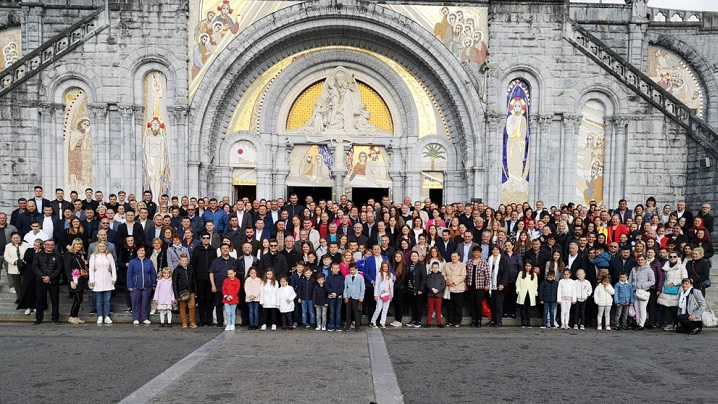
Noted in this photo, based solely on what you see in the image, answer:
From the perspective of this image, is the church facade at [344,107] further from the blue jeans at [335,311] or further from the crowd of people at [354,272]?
the blue jeans at [335,311]

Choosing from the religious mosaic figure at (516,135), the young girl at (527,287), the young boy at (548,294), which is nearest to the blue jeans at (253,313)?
the young girl at (527,287)

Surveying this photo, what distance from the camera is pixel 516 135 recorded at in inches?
732

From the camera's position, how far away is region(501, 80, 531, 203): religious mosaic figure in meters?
18.6

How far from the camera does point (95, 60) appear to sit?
17469 mm

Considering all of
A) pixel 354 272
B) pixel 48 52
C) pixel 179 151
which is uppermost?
pixel 48 52

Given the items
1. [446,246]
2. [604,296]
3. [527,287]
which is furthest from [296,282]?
[604,296]

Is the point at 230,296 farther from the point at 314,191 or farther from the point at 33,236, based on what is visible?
the point at 314,191

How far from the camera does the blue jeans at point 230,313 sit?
10688mm

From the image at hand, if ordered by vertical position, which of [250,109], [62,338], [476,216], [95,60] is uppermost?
[95,60]

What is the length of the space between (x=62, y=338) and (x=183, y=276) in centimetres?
241

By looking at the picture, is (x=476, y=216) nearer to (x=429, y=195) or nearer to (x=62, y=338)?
(x=429, y=195)

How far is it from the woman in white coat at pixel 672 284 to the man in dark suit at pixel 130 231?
11537 millimetres

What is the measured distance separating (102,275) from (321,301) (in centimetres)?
468

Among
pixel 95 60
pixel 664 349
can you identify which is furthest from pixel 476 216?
pixel 95 60
